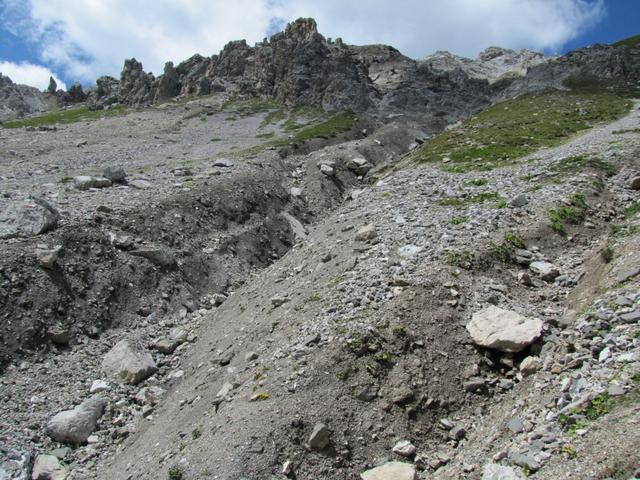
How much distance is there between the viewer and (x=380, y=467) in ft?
38.4

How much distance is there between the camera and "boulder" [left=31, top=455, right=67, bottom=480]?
1523cm

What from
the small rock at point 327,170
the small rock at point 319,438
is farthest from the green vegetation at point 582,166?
the small rock at point 327,170

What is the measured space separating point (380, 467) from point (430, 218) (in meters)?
13.2

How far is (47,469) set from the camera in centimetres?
1541

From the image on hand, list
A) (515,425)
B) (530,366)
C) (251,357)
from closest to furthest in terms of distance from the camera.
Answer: (515,425) → (530,366) → (251,357)

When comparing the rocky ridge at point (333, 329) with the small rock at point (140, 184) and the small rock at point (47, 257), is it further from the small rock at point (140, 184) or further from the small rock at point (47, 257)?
the small rock at point (140, 184)

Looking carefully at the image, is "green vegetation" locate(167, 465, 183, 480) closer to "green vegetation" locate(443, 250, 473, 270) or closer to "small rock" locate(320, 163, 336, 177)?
"green vegetation" locate(443, 250, 473, 270)

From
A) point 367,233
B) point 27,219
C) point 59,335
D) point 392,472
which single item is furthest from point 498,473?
point 27,219

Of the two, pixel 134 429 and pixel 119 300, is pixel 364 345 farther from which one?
pixel 119 300

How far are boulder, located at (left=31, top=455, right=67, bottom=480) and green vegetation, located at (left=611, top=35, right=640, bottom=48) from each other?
410 feet

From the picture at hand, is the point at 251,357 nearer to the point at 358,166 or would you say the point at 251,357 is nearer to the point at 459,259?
the point at 459,259

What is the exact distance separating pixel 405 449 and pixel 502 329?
192 inches

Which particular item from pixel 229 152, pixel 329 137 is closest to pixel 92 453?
pixel 229 152

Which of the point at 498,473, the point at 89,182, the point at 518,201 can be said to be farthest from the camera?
the point at 89,182
